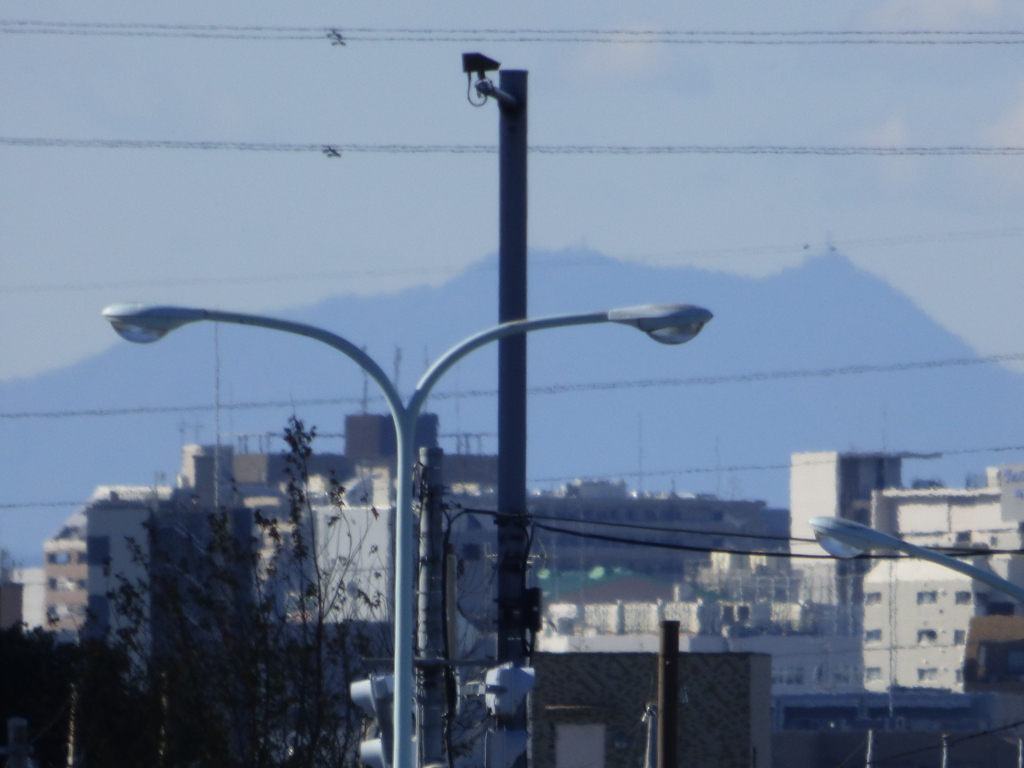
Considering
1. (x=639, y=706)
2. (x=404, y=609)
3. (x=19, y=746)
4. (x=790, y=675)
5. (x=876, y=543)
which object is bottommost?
(x=790, y=675)

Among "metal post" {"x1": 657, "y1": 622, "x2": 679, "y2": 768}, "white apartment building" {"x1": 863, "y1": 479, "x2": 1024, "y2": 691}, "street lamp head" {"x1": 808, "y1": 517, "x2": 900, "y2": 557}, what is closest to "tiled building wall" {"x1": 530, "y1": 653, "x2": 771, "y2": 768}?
"metal post" {"x1": 657, "y1": 622, "x2": 679, "y2": 768}

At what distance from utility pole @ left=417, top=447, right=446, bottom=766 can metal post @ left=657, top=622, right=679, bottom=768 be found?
12148mm

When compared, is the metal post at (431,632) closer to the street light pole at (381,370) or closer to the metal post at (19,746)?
the street light pole at (381,370)

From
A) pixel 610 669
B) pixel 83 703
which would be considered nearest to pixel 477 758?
pixel 83 703

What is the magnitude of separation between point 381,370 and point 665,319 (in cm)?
233

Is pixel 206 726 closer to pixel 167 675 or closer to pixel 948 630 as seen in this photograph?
pixel 167 675

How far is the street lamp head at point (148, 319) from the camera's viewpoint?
13.4m

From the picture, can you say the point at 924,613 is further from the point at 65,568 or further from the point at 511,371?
the point at 511,371

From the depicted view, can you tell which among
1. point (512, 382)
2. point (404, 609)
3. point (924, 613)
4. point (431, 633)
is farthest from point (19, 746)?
point (924, 613)

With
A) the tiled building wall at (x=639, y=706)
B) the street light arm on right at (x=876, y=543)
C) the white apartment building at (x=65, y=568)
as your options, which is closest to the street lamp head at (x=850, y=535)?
the street light arm on right at (x=876, y=543)

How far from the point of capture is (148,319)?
1344cm

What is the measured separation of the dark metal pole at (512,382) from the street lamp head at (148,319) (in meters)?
5.25

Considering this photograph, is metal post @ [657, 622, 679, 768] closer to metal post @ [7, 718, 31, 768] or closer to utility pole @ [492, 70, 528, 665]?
utility pole @ [492, 70, 528, 665]

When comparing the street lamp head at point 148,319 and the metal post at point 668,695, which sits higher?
the street lamp head at point 148,319
